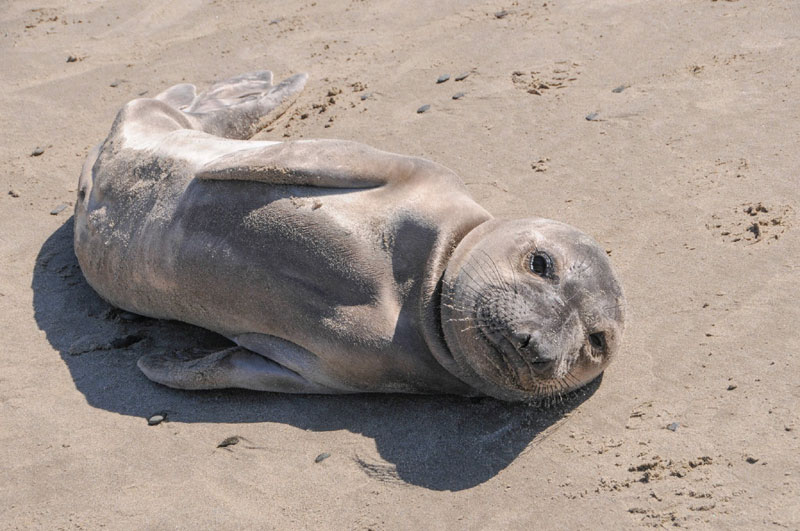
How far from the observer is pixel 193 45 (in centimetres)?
739

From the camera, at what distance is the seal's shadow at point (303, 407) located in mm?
3943

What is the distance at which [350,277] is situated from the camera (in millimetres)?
4180

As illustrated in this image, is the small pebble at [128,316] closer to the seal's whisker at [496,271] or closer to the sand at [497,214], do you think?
the sand at [497,214]

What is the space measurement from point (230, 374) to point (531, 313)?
1.37 m

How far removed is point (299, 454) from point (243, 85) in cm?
325

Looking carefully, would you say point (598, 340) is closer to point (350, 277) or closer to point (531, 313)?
point (531, 313)

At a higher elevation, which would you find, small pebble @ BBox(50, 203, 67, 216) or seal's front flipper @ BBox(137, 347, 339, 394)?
small pebble @ BBox(50, 203, 67, 216)

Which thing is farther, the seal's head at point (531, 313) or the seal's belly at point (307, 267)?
the seal's belly at point (307, 267)

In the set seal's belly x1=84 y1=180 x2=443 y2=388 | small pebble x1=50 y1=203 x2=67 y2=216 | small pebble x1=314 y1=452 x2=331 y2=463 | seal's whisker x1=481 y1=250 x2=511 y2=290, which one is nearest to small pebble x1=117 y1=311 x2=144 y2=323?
seal's belly x1=84 y1=180 x2=443 y2=388

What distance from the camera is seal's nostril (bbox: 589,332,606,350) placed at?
3.98 m

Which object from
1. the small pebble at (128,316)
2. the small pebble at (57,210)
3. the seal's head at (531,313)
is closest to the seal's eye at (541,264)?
the seal's head at (531,313)

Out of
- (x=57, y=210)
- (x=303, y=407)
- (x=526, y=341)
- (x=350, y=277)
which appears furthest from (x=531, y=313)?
(x=57, y=210)

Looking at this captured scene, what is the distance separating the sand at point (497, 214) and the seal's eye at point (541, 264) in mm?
562

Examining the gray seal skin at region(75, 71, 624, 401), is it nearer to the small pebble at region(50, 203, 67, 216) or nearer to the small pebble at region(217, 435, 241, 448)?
the small pebble at region(217, 435, 241, 448)
